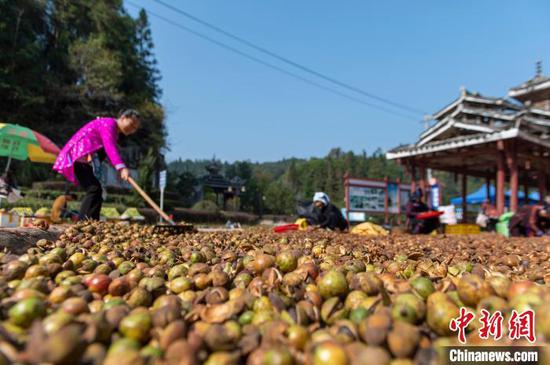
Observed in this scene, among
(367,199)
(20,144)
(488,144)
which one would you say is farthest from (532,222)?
Result: (20,144)

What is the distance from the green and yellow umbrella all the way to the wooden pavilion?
12.8m

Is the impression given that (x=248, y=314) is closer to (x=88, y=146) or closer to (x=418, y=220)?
(x=88, y=146)

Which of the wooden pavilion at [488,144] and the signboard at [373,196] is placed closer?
the wooden pavilion at [488,144]

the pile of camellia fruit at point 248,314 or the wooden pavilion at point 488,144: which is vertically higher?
the wooden pavilion at point 488,144

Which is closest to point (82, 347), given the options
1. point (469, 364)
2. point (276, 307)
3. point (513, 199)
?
point (276, 307)

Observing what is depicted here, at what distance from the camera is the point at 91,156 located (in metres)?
4.89

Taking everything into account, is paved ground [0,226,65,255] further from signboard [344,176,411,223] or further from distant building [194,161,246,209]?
distant building [194,161,246,209]

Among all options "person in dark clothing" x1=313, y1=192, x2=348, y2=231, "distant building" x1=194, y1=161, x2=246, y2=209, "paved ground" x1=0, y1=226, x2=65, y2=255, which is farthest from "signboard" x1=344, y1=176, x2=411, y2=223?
"distant building" x1=194, y1=161, x2=246, y2=209

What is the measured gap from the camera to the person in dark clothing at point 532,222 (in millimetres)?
8234

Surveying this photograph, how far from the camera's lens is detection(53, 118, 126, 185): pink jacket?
4.74 meters

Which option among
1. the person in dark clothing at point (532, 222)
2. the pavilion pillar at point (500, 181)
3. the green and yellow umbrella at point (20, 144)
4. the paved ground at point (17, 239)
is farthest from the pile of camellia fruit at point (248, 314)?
the pavilion pillar at point (500, 181)

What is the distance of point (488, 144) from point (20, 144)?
14.2 m

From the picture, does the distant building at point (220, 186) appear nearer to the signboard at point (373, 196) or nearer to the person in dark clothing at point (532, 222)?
the signboard at point (373, 196)

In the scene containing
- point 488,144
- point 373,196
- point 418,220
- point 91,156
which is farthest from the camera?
point 373,196
